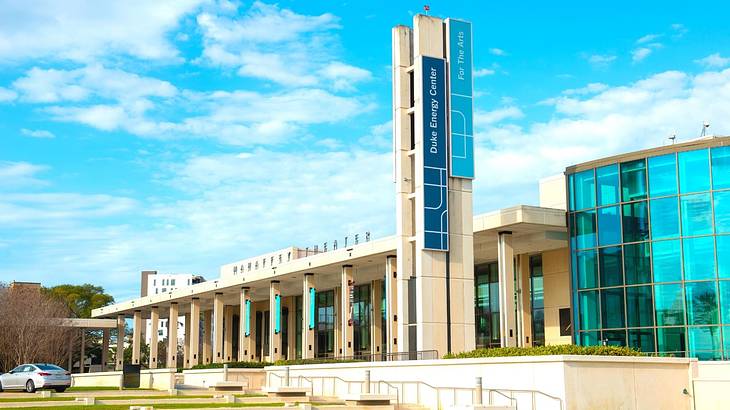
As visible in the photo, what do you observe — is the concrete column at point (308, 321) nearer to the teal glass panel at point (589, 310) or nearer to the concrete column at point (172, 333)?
the teal glass panel at point (589, 310)

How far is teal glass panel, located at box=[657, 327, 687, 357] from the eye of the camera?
35.7 m

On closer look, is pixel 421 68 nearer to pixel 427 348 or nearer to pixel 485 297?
pixel 427 348

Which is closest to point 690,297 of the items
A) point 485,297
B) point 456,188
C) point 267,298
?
point 456,188

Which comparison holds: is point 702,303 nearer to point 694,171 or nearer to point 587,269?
point 694,171

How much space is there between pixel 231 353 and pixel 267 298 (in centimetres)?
1026

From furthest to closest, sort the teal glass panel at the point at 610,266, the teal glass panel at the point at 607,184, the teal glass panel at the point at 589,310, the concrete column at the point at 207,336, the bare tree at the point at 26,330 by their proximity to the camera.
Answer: the concrete column at the point at 207,336 < the bare tree at the point at 26,330 < the teal glass panel at the point at 589,310 < the teal glass panel at the point at 607,184 < the teal glass panel at the point at 610,266

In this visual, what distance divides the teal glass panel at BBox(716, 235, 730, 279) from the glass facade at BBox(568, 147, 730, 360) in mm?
39

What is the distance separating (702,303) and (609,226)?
5292 mm

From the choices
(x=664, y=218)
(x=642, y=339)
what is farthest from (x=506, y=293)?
(x=664, y=218)

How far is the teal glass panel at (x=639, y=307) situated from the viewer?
3684 centimetres

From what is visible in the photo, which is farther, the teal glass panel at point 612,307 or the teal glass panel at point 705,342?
the teal glass panel at point 612,307

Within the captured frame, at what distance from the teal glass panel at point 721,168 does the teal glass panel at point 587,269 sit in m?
6.24

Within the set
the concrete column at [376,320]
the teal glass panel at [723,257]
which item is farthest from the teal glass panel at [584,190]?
the concrete column at [376,320]

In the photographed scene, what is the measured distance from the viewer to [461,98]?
120ft
